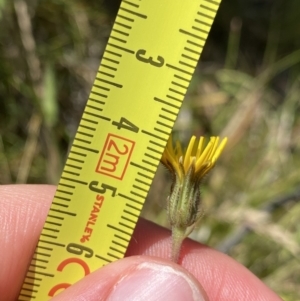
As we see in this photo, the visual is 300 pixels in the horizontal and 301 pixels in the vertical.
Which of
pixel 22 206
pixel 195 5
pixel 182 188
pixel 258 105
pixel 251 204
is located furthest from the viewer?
pixel 258 105

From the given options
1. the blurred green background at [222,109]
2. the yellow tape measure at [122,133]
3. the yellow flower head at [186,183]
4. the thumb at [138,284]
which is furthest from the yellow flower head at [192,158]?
the blurred green background at [222,109]

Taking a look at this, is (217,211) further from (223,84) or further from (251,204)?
(223,84)

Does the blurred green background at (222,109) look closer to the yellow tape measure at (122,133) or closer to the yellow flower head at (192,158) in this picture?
the yellow flower head at (192,158)

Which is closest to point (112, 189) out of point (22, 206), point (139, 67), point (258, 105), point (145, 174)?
point (145, 174)

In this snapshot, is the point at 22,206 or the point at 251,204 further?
the point at 251,204

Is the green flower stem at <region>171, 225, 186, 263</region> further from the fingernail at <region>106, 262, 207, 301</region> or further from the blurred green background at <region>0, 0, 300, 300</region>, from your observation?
the blurred green background at <region>0, 0, 300, 300</region>

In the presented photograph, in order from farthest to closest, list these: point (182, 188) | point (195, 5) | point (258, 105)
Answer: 1. point (258, 105)
2. point (182, 188)
3. point (195, 5)

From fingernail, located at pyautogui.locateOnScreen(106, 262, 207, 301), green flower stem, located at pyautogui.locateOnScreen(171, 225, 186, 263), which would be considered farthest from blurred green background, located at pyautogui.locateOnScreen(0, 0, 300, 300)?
fingernail, located at pyautogui.locateOnScreen(106, 262, 207, 301)

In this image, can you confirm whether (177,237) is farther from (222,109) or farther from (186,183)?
(222,109)
